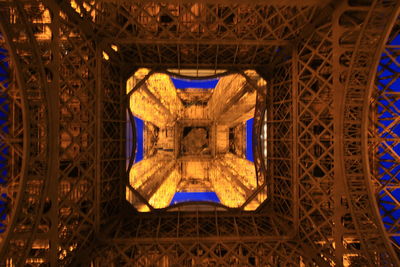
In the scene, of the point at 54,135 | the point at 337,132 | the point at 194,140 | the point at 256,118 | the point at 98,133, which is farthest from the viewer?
the point at 194,140

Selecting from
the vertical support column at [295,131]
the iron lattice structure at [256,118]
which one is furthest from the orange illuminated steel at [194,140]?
the vertical support column at [295,131]

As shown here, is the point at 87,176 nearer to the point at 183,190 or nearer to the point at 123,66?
the point at 123,66

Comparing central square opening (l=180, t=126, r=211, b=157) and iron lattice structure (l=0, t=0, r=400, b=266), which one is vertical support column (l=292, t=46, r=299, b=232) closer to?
iron lattice structure (l=0, t=0, r=400, b=266)

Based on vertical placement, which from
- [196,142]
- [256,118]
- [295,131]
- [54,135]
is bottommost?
[196,142]

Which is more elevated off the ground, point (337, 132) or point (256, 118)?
point (256, 118)

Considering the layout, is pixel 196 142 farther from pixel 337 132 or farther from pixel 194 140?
pixel 337 132

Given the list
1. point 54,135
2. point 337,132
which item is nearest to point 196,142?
point 337,132

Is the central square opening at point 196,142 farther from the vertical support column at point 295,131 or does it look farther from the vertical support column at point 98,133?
the vertical support column at point 98,133

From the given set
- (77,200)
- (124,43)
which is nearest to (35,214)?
(77,200)
